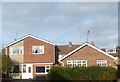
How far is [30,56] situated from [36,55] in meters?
1.02

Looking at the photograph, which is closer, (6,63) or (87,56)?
(6,63)

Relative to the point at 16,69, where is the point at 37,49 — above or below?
above

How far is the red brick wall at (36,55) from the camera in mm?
45125

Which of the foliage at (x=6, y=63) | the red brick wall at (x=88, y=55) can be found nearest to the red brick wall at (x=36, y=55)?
the foliage at (x=6, y=63)

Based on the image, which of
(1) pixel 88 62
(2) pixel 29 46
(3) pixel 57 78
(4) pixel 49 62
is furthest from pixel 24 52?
(3) pixel 57 78

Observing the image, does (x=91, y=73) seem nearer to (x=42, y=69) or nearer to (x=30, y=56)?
(x=42, y=69)

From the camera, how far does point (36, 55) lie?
45312 mm

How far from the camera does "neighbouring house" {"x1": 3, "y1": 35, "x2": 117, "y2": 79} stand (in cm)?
4406

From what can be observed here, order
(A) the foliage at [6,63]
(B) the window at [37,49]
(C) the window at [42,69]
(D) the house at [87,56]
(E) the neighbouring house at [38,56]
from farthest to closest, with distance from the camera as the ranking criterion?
(B) the window at [37,49], (C) the window at [42,69], (E) the neighbouring house at [38,56], (D) the house at [87,56], (A) the foliage at [6,63]

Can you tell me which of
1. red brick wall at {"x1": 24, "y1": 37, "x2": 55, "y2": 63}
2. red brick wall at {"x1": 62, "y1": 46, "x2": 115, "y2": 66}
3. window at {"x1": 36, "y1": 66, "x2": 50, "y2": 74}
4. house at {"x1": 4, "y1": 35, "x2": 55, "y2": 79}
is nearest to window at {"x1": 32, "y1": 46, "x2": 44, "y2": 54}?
house at {"x1": 4, "y1": 35, "x2": 55, "y2": 79}

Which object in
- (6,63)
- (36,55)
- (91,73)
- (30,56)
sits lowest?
(91,73)

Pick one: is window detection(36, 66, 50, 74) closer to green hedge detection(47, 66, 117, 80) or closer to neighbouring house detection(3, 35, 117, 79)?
neighbouring house detection(3, 35, 117, 79)

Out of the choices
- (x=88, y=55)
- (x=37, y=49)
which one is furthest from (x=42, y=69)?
(x=88, y=55)

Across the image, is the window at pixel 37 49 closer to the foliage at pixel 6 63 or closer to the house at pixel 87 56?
the house at pixel 87 56
